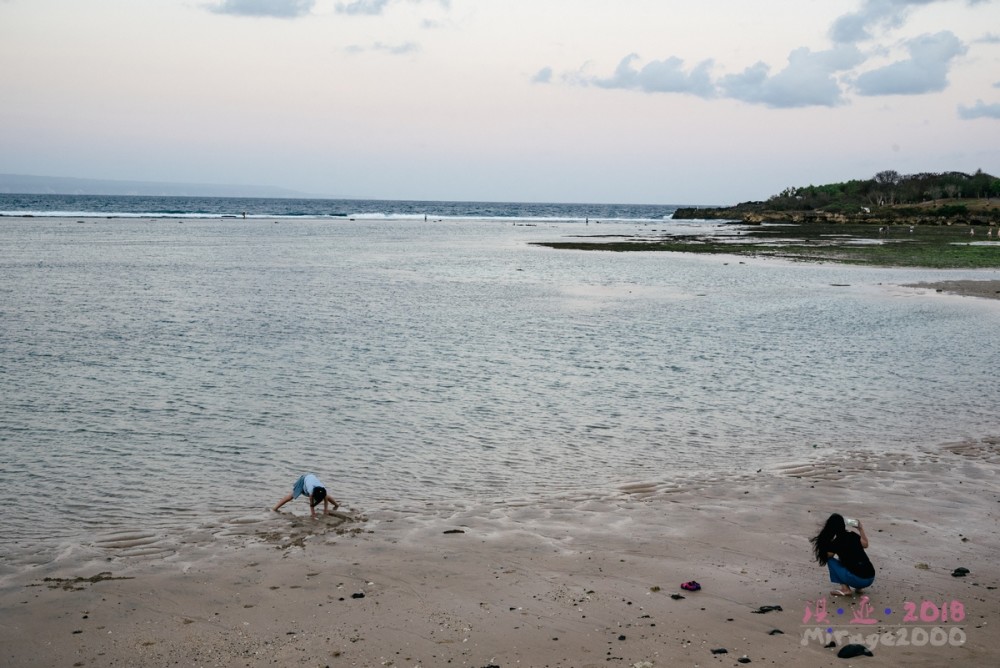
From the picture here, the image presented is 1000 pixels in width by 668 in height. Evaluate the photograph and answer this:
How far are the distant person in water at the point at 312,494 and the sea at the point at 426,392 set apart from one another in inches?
21.2

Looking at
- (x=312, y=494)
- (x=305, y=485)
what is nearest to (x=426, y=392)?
(x=305, y=485)

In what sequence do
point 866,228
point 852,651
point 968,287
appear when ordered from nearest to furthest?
1. point 852,651
2. point 968,287
3. point 866,228

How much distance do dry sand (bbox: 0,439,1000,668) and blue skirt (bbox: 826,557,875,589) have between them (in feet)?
0.75

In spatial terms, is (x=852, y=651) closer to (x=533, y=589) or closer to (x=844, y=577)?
(x=844, y=577)

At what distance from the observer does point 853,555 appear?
9688 mm

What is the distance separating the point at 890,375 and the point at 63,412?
20396mm

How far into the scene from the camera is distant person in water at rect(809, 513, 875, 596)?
9633mm

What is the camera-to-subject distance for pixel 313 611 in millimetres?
9289

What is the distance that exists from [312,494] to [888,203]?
162 meters

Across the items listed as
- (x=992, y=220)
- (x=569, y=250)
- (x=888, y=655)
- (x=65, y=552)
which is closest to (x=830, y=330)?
(x=888, y=655)

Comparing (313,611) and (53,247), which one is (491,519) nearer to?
(313,611)

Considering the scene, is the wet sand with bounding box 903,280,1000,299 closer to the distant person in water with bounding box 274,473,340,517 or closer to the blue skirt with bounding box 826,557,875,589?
the blue skirt with bounding box 826,557,875,589

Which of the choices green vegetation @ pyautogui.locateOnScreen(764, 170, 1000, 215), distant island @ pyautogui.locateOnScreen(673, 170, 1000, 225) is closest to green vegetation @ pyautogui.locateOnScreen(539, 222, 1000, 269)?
distant island @ pyautogui.locateOnScreen(673, 170, 1000, 225)

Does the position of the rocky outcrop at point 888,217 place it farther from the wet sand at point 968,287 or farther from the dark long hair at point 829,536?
the dark long hair at point 829,536
